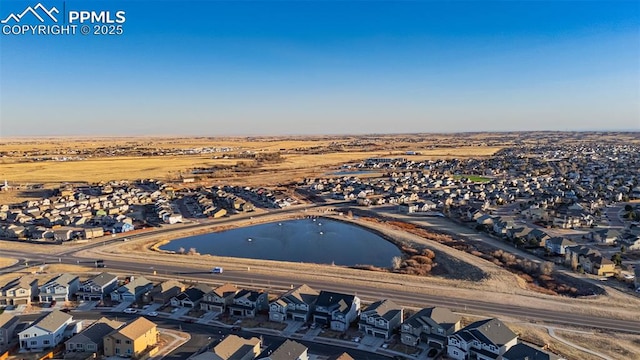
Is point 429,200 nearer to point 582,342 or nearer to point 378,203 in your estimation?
point 378,203

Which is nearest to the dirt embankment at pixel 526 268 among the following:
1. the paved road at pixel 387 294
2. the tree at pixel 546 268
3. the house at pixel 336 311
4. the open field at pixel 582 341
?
the tree at pixel 546 268

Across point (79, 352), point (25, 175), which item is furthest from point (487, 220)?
point (25, 175)

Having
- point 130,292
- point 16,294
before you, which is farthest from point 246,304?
point 16,294

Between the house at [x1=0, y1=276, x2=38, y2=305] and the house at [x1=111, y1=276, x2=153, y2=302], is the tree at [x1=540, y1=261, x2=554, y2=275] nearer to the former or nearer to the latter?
the house at [x1=111, y1=276, x2=153, y2=302]

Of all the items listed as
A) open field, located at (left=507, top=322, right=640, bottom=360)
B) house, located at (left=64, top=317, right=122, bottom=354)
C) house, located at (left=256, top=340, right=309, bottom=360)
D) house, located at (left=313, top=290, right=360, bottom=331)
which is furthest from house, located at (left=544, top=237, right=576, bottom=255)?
house, located at (left=64, top=317, right=122, bottom=354)

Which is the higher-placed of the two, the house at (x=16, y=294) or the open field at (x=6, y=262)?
the house at (x=16, y=294)

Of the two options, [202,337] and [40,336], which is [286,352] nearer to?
[202,337]

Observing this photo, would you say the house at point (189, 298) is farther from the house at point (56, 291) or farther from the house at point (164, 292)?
the house at point (56, 291)
